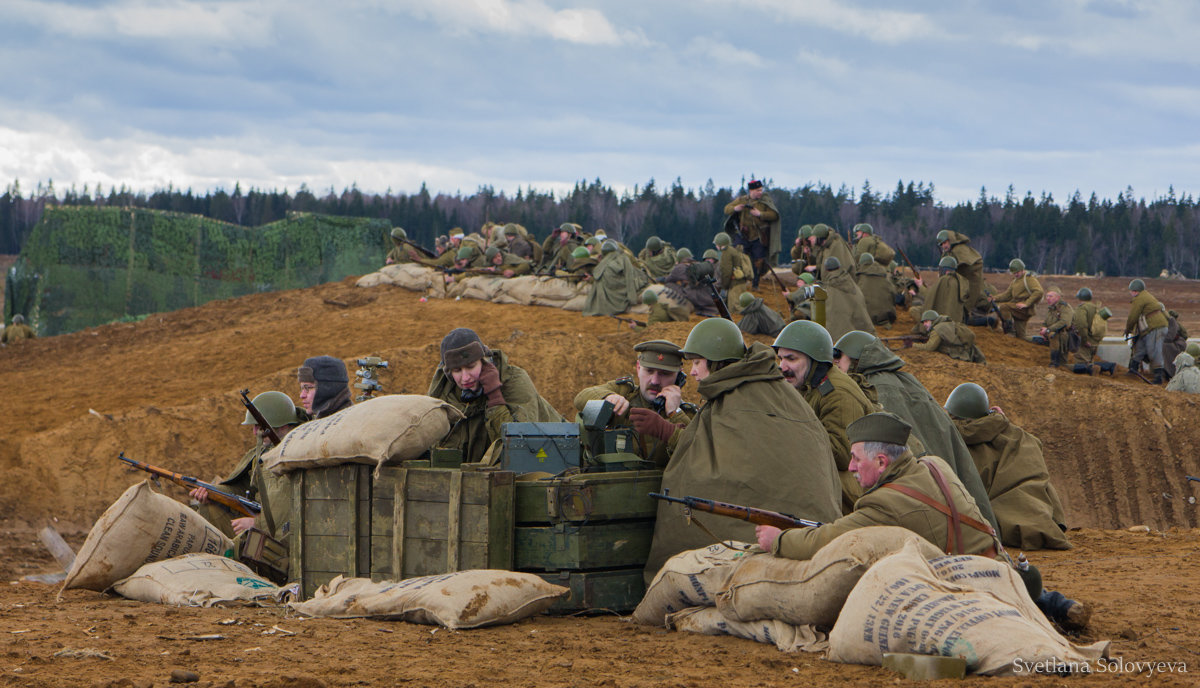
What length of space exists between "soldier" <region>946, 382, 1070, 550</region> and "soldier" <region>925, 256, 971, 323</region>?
9.41 metres

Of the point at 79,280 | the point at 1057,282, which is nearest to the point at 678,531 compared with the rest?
the point at 79,280

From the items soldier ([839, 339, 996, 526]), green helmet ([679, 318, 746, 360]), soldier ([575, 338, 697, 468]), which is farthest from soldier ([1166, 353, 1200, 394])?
green helmet ([679, 318, 746, 360])

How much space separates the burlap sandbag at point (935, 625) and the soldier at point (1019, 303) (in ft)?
56.6

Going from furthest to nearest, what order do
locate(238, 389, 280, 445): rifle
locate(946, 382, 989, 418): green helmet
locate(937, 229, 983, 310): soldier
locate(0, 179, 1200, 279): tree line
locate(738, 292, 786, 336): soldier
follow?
1. locate(0, 179, 1200, 279): tree line
2. locate(937, 229, 983, 310): soldier
3. locate(738, 292, 786, 336): soldier
4. locate(946, 382, 989, 418): green helmet
5. locate(238, 389, 280, 445): rifle

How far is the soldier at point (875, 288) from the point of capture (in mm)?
19875

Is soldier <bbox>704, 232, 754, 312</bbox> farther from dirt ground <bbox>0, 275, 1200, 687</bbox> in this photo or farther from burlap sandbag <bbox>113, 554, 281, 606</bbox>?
burlap sandbag <bbox>113, 554, 281, 606</bbox>

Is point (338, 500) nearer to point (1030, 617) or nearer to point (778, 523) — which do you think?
point (778, 523)

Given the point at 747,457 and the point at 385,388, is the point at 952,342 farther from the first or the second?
the point at 747,457

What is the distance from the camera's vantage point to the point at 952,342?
1753 cm

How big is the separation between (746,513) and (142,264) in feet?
73.3

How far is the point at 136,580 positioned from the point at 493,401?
89.2 inches

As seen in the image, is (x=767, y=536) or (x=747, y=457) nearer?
(x=767, y=536)

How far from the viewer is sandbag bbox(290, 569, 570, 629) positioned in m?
5.39

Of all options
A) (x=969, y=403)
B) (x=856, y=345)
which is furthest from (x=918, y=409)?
(x=969, y=403)
